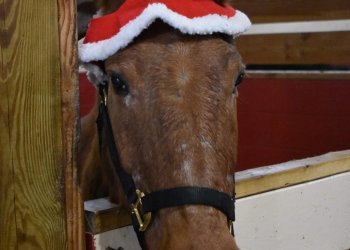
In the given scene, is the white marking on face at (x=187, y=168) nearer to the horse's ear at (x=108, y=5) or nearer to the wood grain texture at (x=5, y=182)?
the wood grain texture at (x=5, y=182)

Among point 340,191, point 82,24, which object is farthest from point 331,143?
point 82,24

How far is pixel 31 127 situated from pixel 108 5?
0.52 m

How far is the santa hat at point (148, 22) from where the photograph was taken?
1.24 meters

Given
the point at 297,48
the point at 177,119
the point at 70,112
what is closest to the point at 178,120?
the point at 177,119

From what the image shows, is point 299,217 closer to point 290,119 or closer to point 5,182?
point 5,182

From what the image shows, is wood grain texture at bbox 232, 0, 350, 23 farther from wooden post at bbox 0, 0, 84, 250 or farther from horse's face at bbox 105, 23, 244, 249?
wooden post at bbox 0, 0, 84, 250

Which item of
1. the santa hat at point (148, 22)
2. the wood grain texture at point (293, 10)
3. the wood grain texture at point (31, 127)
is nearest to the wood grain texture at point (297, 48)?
the wood grain texture at point (293, 10)

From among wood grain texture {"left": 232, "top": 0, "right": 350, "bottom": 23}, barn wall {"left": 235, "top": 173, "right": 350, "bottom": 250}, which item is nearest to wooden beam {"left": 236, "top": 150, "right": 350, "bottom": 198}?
barn wall {"left": 235, "top": 173, "right": 350, "bottom": 250}

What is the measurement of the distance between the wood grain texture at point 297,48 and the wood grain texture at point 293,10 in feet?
0.35

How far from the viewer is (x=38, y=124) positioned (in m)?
1.10

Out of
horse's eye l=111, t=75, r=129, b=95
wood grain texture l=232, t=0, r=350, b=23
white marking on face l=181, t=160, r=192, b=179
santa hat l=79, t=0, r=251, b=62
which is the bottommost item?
white marking on face l=181, t=160, r=192, b=179

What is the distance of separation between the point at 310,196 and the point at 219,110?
0.84 meters

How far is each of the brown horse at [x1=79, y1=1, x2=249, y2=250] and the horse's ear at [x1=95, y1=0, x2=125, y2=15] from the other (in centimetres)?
21

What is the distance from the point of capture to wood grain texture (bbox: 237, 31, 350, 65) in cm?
333
